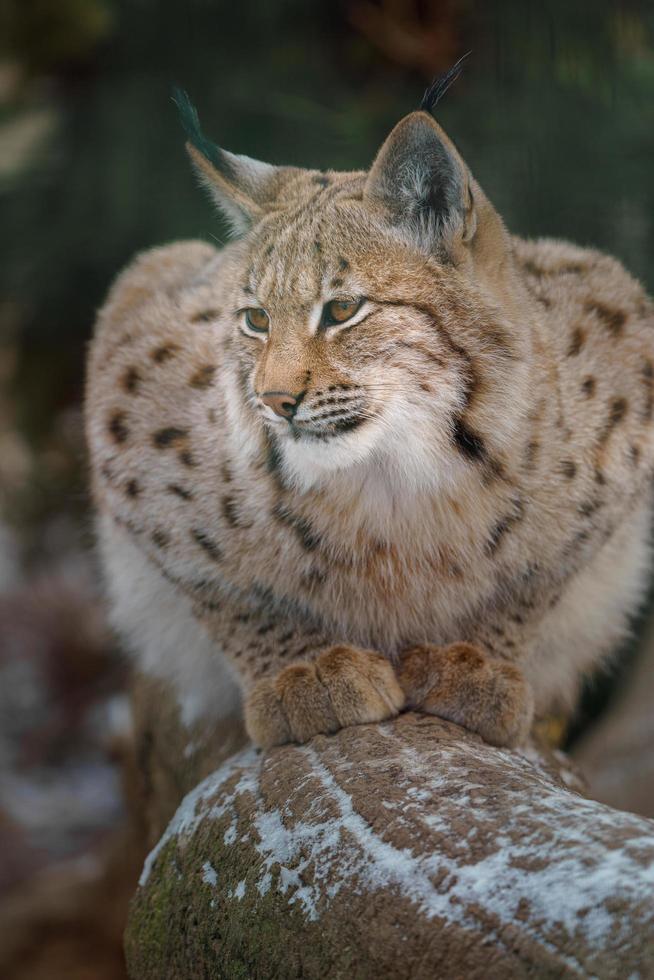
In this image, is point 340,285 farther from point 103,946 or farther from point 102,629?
point 102,629

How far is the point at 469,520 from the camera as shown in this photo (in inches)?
94.0

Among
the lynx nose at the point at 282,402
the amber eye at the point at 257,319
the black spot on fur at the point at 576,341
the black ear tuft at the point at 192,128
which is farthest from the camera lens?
the black spot on fur at the point at 576,341

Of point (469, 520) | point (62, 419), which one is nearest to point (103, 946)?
point (62, 419)

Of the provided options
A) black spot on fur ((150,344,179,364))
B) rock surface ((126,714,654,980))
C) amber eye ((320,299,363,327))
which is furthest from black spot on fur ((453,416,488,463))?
black spot on fur ((150,344,179,364))

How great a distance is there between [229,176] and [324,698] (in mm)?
1013

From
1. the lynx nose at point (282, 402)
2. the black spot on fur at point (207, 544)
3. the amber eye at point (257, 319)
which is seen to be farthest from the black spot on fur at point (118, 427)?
the lynx nose at point (282, 402)

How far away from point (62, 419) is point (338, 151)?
2212mm

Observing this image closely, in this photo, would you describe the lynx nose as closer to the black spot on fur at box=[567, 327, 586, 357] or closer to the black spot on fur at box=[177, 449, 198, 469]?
the black spot on fur at box=[177, 449, 198, 469]

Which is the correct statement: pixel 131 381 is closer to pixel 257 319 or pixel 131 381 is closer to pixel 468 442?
pixel 257 319

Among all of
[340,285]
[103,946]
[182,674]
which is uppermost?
[340,285]

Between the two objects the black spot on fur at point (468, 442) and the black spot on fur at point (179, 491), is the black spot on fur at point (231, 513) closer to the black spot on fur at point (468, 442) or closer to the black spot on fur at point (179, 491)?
the black spot on fur at point (179, 491)

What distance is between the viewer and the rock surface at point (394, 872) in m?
1.45

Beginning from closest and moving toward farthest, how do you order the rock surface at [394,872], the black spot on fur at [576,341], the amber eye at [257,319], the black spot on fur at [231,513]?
the rock surface at [394,872] → the amber eye at [257,319] → the black spot on fur at [231,513] → the black spot on fur at [576,341]

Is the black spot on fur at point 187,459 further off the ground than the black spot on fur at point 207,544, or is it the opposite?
the black spot on fur at point 187,459
